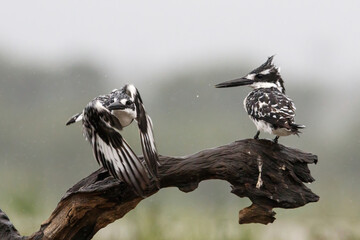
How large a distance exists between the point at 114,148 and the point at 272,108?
2.64ft

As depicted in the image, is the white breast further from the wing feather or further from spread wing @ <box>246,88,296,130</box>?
spread wing @ <box>246,88,296,130</box>

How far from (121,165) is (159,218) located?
172 centimetres

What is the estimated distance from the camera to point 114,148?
9.64 ft

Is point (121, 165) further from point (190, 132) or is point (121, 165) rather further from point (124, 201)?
point (190, 132)

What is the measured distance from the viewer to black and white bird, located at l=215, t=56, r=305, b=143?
3.09 m

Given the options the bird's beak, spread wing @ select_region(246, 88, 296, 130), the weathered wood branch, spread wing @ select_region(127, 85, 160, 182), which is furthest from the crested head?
the bird's beak

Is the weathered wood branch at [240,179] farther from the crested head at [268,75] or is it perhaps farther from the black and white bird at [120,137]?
the crested head at [268,75]

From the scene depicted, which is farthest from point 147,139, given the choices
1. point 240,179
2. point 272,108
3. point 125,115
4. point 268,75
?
point 268,75

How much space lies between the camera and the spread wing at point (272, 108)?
3084 millimetres

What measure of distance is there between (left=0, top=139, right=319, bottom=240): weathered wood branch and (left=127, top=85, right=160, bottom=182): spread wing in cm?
12

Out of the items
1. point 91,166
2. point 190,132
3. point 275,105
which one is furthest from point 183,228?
point 91,166

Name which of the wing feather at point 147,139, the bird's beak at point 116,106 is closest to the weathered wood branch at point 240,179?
the wing feather at point 147,139

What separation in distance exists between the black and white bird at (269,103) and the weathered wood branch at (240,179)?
127 mm

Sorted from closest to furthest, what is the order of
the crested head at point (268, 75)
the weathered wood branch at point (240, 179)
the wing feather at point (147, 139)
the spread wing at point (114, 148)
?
the spread wing at point (114, 148) < the wing feather at point (147, 139) < the weathered wood branch at point (240, 179) < the crested head at point (268, 75)
